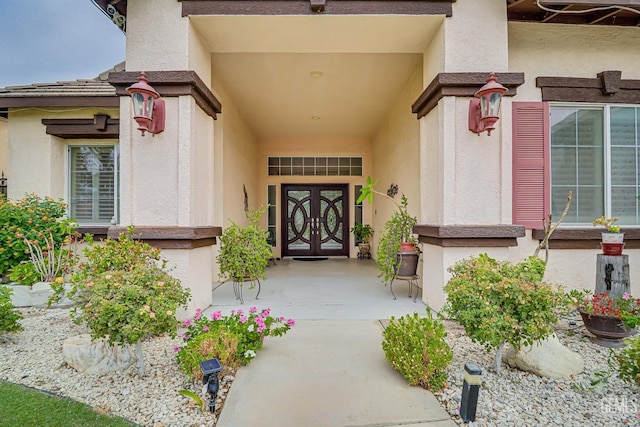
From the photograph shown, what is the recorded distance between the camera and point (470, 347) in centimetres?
279

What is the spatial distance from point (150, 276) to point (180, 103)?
6.55ft

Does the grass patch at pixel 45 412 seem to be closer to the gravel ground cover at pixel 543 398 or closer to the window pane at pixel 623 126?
the gravel ground cover at pixel 543 398

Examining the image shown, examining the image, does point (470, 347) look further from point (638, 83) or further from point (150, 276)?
point (638, 83)

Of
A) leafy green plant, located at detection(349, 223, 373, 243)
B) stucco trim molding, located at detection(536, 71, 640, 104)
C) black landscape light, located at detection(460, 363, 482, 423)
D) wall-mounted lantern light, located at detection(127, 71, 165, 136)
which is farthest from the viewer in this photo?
leafy green plant, located at detection(349, 223, 373, 243)

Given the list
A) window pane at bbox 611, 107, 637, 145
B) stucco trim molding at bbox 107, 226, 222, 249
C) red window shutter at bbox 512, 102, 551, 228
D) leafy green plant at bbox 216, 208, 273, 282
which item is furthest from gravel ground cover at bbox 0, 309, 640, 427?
window pane at bbox 611, 107, 637, 145

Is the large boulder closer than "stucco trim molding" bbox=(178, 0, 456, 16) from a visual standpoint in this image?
Yes

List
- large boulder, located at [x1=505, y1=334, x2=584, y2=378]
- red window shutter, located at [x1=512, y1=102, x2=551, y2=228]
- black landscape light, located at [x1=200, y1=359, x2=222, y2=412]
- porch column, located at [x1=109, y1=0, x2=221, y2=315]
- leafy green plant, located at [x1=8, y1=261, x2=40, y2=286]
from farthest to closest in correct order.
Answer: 1. leafy green plant, located at [x1=8, y1=261, x2=40, y2=286]
2. red window shutter, located at [x1=512, y1=102, x2=551, y2=228]
3. porch column, located at [x1=109, y1=0, x2=221, y2=315]
4. large boulder, located at [x1=505, y1=334, x2=584, y2=378]
5. black landscape light, located at [x1=200, y1=359, x2=222, y2=412]

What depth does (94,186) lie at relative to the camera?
549 centimetres

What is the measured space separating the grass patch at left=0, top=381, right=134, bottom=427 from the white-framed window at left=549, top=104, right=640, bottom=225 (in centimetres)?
Result: 480

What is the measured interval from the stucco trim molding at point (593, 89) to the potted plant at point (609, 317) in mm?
2408

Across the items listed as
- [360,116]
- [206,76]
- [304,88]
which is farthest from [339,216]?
[206,76]

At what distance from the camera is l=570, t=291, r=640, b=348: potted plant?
9.23 feet

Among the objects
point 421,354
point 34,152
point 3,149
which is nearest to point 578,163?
Answer: point 421,354

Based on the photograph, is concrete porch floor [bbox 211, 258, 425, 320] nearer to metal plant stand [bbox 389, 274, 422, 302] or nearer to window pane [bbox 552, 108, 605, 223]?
metal plant stand [bbox 389, 274, 422, 302]
